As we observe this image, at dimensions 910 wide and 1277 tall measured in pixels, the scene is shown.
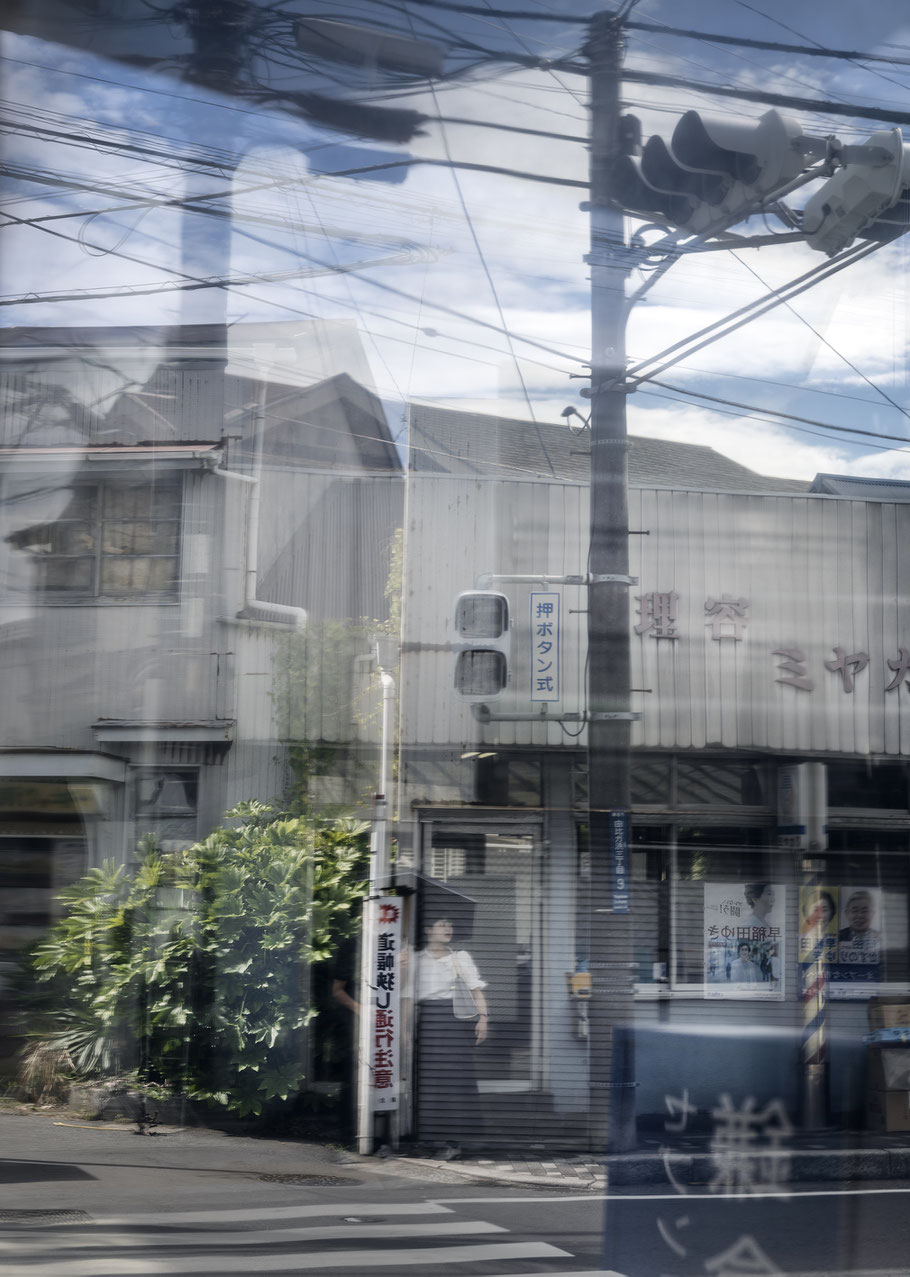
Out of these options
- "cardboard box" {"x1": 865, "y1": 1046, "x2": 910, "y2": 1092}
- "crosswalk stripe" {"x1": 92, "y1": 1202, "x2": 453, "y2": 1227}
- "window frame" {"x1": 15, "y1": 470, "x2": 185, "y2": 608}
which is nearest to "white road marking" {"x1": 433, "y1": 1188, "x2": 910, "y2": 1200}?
"crosswalk stripe" {"x1": 92, "y1": 1202, "x2": 453, "y2": 1227}

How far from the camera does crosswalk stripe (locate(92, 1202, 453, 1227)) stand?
7.68 feet

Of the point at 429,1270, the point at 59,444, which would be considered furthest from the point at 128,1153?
the point at 59,444

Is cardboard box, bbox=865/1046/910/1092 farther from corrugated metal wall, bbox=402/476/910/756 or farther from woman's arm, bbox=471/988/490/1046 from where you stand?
woman's arm, bbox=471/988/490/1046

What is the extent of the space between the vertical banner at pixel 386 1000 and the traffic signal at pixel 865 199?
110 inches

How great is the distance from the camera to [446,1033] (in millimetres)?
4371

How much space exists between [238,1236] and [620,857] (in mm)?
2032

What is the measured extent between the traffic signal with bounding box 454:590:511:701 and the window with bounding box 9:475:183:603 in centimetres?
132

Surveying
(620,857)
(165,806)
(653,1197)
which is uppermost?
(165,806)

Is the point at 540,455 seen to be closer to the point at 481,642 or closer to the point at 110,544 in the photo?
the point at 481,642

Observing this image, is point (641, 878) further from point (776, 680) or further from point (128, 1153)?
point (128, 1153)

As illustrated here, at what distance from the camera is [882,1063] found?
13.6 feet

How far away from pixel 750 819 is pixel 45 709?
10.7 ft

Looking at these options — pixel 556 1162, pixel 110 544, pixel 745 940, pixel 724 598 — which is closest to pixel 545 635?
pixel 724 598

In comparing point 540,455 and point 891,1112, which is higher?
point 540,455
